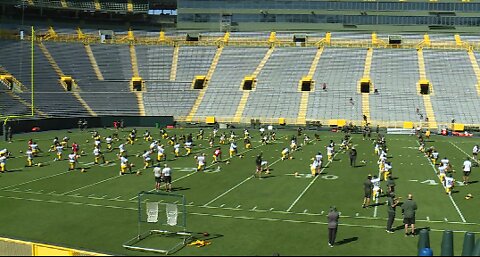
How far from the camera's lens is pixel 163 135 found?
46531 mm

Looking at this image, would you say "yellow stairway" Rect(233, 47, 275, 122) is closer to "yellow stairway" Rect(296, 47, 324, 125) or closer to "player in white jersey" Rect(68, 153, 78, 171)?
"yellow stairway" Rect(296, 47, 324, 125)

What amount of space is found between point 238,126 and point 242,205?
115 feet

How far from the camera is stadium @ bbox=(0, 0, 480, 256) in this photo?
58.3ft

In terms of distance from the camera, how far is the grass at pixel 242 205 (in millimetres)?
16484

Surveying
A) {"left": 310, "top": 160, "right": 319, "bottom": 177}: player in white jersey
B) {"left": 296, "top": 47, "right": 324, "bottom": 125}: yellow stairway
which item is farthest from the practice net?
{"left": 296, "top": 47, "right": 324, "bottom": 125}: yellow stairway

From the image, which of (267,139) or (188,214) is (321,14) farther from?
(188,214)

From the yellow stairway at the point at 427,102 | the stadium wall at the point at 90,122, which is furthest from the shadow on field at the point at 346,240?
the yellow stairway at the point at 427,102

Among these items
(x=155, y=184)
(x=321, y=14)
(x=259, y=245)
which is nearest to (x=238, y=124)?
(x=321, y=14)

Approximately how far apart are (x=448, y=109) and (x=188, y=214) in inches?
1688

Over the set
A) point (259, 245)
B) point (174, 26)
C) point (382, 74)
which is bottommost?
point (259, 245)

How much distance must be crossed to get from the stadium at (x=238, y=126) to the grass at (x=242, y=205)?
11 cm

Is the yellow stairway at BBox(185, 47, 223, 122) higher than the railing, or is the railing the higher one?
the railing

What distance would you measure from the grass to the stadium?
4.5 inches

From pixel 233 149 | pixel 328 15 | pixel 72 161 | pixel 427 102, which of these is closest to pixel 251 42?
pixel 328 15
